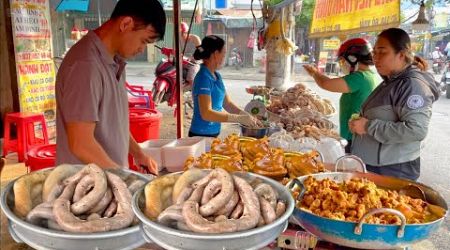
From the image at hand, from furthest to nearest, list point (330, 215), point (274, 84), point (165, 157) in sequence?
point (274, 84)
point (165, 157)
point (330, 215)

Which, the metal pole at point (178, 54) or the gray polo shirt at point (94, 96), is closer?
the gray polo shirt at point (94, 96)

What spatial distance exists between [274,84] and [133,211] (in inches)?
234

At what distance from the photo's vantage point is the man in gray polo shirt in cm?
165

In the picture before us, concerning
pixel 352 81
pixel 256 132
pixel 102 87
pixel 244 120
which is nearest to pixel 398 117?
pixel 352 81

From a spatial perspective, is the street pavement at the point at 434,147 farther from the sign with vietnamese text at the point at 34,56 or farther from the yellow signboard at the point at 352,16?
the sign with vietnamese text at the point at 34,56

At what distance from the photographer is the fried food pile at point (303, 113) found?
3.06m

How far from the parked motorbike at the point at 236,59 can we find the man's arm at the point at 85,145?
1972 centimetres

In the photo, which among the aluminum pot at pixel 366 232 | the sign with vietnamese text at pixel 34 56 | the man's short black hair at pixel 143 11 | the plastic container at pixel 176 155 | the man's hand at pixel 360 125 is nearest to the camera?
the aluminum pot at pixel 366 232

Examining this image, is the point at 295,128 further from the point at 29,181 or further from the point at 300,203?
the point at 29,181

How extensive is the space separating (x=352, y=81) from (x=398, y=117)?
2.79ft

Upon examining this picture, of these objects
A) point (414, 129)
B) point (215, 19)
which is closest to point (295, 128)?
point (414, 129)

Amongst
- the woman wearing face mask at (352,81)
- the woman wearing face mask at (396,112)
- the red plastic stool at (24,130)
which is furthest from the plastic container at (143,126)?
the woman wearing face mask at (396,112)

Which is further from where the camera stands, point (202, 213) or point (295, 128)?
point (295, 128)

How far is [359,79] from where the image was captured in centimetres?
327
